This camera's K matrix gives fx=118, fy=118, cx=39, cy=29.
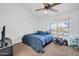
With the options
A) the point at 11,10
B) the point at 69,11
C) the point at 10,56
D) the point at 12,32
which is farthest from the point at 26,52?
the point at 69,11

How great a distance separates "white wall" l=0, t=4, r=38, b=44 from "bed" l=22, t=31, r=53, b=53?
7 cm

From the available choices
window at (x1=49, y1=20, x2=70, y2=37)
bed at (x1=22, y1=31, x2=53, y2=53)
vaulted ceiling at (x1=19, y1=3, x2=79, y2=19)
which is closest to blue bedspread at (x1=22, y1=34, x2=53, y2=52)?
bed at (x1=22, y1=31, x2=53, y2=53)

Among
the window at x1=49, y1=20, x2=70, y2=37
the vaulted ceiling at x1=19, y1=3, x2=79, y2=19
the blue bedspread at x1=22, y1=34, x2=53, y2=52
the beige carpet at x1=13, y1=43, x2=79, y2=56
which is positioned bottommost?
the beige carpet at x1=13, y1=43, x2=79, y2=56

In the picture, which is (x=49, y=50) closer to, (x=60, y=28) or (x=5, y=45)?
(x=60, y=28)

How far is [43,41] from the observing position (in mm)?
1792

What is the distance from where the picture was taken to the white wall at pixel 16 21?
5.78 ft

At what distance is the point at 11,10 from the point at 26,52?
67cm

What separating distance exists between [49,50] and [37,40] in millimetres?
242

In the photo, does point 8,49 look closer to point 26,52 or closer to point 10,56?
point 10,56

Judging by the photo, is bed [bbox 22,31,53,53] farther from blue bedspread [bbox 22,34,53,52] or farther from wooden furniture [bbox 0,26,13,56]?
A: wooden furniture [bbox 0,26,13,56]

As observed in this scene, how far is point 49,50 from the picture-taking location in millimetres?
1812

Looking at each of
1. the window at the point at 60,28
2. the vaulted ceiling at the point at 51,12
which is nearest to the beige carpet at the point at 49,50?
the window at the point at 60,28

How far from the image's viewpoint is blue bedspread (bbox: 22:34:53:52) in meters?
1.79

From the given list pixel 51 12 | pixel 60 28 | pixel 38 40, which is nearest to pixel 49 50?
pixel 38 40
